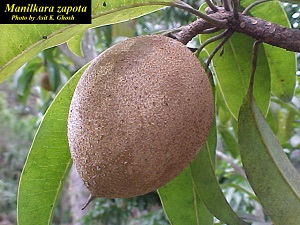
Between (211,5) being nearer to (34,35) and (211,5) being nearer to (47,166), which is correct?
(34,35)

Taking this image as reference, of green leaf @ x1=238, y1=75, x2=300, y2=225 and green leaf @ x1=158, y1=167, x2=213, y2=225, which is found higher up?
green leaf @ x1=238, y1=75, x2=300, y2=225

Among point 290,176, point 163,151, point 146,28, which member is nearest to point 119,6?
point 163,151

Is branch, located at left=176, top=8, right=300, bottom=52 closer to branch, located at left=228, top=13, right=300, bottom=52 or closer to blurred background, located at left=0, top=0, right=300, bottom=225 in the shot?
branch, located at left=228, top=13, right=300, bottom=52

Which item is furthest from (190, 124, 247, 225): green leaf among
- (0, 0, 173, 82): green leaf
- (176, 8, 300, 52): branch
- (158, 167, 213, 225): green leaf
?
(0, 0, 173, 82): green leaf

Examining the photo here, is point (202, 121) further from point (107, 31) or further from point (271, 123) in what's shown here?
point (107, 31)

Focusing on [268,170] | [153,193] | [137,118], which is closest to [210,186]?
[268,170]

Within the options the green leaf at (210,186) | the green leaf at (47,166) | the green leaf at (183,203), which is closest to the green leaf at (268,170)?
the green leaf at (210,186)

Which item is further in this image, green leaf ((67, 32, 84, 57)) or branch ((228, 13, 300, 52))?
green leaf ((67, 32, 84, 57))
